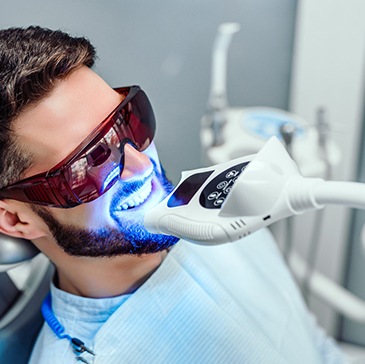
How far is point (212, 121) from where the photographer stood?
122 cm

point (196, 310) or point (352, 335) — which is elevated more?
point (196, 310)

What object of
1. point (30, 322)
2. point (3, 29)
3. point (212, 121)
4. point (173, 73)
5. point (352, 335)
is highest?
point (3, 29)

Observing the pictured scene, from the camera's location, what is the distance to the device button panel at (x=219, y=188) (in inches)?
27.8

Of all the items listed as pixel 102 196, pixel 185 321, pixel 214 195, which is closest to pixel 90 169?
pixel 102 196

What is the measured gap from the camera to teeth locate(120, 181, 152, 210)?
854 mm

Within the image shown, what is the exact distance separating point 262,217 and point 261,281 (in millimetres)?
485

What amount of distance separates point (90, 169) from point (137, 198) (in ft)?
0.28

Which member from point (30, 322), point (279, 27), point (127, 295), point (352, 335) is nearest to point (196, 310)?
point (127, 295)

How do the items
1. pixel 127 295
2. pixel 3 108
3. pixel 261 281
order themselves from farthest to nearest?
pixel 261 281 → pixel 127 295 → pixel 3 108

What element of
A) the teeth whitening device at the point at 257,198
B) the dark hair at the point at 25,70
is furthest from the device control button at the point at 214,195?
the dark hair at the point at 25,70

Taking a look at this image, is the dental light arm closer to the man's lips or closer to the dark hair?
the man's lips

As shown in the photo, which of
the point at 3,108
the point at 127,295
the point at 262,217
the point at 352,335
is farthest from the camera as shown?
the point at 352,335

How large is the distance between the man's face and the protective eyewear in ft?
0.05

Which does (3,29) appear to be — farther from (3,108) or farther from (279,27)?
(279,27)
